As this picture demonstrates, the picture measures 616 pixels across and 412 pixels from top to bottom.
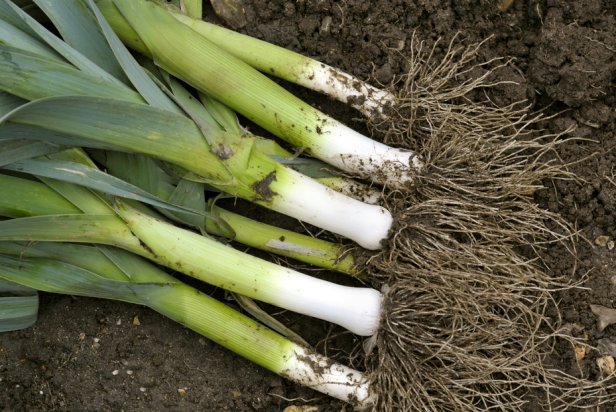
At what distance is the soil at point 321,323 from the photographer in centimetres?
187

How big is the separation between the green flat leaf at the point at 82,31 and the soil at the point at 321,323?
1.29 ft

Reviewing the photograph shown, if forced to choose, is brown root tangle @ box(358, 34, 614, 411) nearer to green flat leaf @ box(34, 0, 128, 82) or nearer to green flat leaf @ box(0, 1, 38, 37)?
green flat leaf @ box(34, 0, 128, 82)

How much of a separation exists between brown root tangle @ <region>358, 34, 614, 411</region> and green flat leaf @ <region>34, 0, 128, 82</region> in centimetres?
70

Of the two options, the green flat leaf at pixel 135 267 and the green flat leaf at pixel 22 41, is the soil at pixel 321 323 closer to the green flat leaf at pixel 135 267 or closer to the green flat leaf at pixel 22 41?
the green flat leaf at pixel 135 267

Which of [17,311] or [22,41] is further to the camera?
[17,311]

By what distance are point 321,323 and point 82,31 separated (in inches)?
38.8

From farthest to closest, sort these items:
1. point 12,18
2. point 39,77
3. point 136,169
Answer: point 136,169 → point 12,18 → point 39,77

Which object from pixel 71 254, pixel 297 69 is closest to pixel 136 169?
pixel 71 254

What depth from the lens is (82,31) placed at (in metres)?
1.68

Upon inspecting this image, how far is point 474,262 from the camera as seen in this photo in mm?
1795

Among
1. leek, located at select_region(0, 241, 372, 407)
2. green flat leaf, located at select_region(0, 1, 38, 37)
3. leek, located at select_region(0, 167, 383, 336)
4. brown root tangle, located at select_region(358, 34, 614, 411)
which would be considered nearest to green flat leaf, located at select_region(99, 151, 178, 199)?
leek, located at select_region(0, 167, 383, 336)

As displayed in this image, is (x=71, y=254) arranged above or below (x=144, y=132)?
below

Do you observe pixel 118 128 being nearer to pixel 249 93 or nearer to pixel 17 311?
pixel 249 93

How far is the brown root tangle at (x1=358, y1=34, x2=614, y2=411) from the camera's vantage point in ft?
5.83
